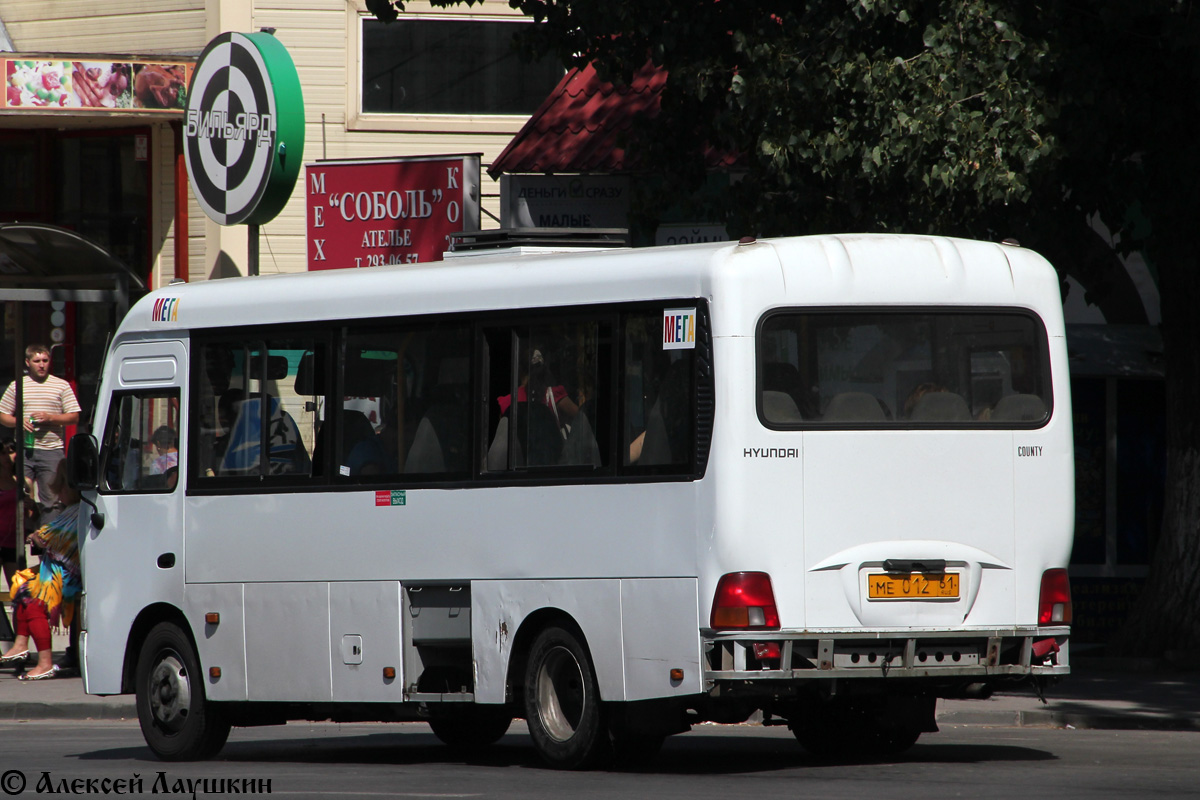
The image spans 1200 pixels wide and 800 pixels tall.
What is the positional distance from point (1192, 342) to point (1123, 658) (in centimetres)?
258

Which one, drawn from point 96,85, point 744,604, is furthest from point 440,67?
point 744,604

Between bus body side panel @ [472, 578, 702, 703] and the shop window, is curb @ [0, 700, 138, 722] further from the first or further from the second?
the shop window

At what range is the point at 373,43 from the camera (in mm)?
A: 21391

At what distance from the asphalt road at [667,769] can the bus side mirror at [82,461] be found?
1649mm

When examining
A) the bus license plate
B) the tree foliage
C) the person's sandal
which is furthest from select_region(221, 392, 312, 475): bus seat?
the person's sandal

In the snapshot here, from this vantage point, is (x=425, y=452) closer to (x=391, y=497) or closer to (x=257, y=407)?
(x=391, y=497)

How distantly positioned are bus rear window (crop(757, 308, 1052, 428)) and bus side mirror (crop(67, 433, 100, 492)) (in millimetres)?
4673

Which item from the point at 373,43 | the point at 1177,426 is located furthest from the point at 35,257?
the point at 1177,426

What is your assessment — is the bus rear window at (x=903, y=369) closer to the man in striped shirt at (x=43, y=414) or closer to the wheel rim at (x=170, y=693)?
the wheel rim at (x=170, y=693)

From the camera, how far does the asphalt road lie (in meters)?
9.64

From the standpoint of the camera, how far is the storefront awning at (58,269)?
18.7 metres

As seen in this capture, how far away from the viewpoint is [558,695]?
1074 centimetres

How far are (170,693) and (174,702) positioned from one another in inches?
2.6

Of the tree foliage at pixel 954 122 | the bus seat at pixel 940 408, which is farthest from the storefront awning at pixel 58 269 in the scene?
the bus seat at pixel 940 408
